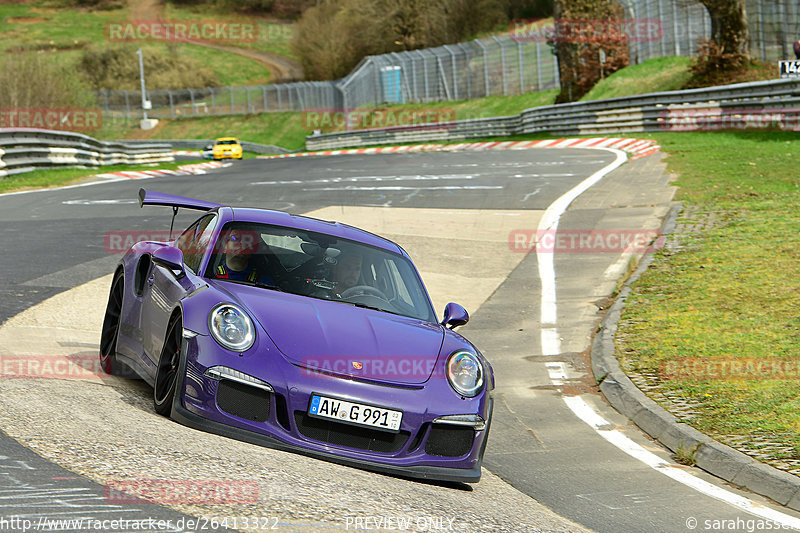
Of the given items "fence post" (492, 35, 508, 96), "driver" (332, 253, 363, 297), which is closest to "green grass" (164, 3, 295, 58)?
"fence post" (492, 35, 508, 96)

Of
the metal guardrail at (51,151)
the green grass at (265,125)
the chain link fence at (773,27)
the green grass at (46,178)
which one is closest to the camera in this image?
the green grass at (46,178)

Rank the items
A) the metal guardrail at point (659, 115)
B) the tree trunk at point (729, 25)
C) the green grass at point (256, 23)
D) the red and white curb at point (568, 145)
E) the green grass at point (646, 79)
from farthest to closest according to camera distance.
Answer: the green grass at point (256, 23), the green grass at point (646, 79), the tree trunk at point (729, 25), the metal guardrail at point (659, 115), the red and white curb at point (568, 145)

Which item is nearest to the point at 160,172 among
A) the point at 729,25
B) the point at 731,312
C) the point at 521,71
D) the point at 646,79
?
the point at 729,25

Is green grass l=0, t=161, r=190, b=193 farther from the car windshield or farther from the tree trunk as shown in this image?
the tree trunk

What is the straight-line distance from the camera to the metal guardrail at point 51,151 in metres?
25.2

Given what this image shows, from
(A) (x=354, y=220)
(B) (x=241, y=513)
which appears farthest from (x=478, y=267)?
(B) (x=241, y=513)

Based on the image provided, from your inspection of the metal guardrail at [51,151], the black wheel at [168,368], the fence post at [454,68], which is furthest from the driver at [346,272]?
the fence post at [454,68]

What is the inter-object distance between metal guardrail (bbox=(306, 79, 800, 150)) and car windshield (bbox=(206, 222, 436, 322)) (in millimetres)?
22969

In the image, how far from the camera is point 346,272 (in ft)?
22.3

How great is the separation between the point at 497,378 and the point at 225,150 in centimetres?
4627

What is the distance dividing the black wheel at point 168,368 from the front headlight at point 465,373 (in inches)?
63.7

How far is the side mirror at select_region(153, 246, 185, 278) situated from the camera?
6.41 meters

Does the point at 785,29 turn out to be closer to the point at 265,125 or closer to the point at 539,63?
the point at 539,63

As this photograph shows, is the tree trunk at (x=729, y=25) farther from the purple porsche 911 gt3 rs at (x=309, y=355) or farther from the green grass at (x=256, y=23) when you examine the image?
the green grass at (x=256, y=23)
